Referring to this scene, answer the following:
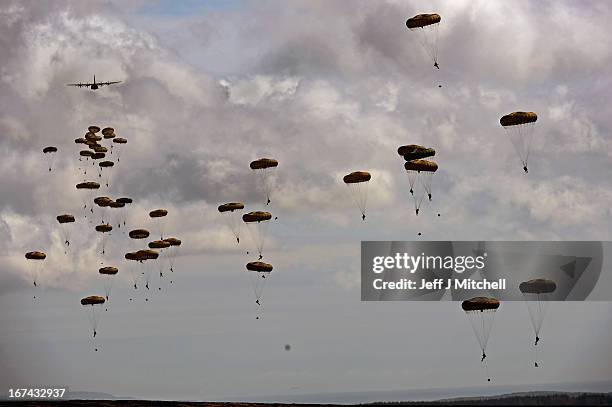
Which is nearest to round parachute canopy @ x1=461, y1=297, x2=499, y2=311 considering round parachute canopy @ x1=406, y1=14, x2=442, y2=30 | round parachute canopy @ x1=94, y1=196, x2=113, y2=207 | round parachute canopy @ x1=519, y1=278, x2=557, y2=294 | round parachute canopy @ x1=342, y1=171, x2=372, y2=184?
round parachute canopy @ x1=519, y1=278, x2=557, y2=294

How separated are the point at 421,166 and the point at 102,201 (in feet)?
171

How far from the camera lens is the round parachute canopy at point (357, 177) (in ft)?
333

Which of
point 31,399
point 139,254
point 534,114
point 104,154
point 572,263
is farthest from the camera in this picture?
point 31,399

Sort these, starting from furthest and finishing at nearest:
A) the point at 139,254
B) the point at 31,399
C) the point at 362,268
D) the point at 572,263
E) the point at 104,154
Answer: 1. the point at 31,399
2. the point at 572,263
3. the point at 104,154
4. the point at 139,254
5. the point at 362,268

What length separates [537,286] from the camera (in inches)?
3816

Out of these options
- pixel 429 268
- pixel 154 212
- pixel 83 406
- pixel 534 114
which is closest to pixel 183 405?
pixel 83 406

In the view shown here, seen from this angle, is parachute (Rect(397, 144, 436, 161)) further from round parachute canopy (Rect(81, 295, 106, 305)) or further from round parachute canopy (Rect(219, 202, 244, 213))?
round parachute canopy (Rect(81, 295, 106, 305))

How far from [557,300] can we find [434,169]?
49.1 meters

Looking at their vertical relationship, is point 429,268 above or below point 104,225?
below

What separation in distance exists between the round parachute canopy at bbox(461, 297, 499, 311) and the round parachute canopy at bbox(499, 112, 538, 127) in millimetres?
20017

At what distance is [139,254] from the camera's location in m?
122

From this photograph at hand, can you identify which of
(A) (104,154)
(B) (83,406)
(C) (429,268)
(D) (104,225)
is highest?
(A) (104,154)

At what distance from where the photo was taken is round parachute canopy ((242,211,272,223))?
106125 mm

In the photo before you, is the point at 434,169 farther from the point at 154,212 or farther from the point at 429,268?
the point at 154,212
